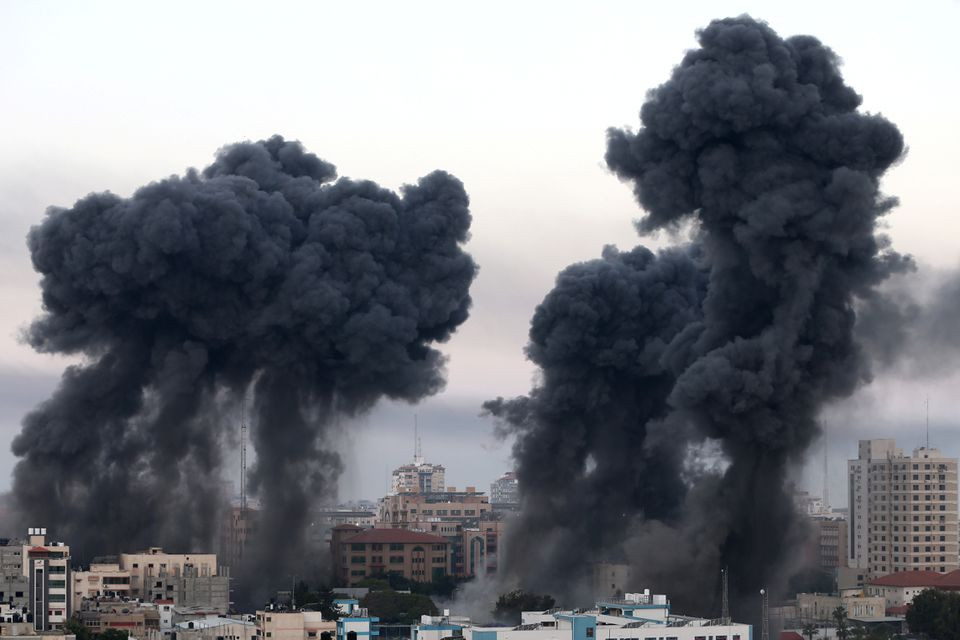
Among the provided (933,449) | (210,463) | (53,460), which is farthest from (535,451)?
(933,449)

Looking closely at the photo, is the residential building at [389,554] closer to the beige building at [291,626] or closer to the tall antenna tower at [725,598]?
the tall antenna tower at [725,598]

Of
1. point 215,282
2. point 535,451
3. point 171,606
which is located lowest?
point 171,606

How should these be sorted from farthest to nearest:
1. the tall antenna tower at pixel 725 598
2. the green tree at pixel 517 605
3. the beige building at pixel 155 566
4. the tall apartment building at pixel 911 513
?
the tall apartment building at pixel 911 513 < the beige building at pixel 155 566 < the green tree at pixel 517 605 < the tall antenna tower at pixel 725 598

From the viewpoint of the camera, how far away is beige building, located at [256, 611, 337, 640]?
224 ft

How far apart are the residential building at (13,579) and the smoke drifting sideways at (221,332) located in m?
15.4

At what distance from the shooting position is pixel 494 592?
9100 cm

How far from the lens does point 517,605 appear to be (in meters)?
80.9

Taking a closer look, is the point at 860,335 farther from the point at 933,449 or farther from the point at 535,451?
the point at 933,449

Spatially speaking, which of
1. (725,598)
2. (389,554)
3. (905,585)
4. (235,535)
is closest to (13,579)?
(725,598)

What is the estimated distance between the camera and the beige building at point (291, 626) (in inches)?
2682

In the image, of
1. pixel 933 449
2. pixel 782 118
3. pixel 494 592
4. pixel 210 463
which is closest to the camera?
pixel 782 118

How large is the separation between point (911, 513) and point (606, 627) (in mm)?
50813

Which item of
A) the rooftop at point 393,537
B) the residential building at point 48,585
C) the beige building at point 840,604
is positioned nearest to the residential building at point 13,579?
Answer: the residential building at point 48,585

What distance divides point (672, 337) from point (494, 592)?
39.8 ft
